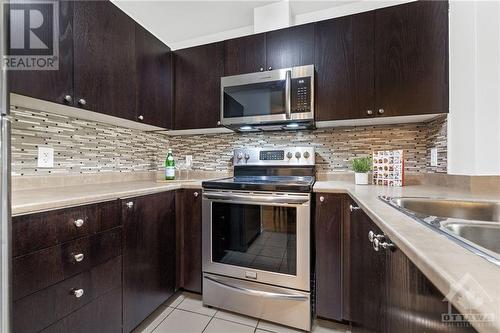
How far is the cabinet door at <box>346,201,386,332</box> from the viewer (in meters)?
0.91

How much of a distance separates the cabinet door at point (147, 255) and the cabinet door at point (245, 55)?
1136 millimetres

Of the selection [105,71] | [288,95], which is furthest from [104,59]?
[288,95]

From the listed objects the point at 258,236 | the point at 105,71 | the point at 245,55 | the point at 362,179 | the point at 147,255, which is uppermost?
the point at 245,55

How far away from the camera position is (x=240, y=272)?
1573 millimetres

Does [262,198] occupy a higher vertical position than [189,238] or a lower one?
higher

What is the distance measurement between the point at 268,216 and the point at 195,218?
0.58 meters

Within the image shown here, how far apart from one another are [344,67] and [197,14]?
56.1 inches

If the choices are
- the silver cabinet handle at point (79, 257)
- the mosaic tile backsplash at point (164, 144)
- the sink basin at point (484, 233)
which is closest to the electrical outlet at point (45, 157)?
the mosaic tile backsplash at point (164, 144)

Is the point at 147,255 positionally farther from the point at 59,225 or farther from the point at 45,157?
the point at 45,157

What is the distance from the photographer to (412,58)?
4.87 feet

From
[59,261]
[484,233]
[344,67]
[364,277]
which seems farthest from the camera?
[344,67]

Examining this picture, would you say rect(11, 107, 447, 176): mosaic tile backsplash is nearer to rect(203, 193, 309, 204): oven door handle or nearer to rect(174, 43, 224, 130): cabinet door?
rect(174, 43, 224, 130): cabinet door

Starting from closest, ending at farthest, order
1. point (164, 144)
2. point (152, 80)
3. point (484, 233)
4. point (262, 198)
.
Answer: point (484, 233) < point (262, 198) < point (152, 80) < point (164, 144)

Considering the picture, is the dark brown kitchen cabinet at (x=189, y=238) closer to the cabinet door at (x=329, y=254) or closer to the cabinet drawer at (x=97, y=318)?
the cabinet drawer at (x=97, y=318)
